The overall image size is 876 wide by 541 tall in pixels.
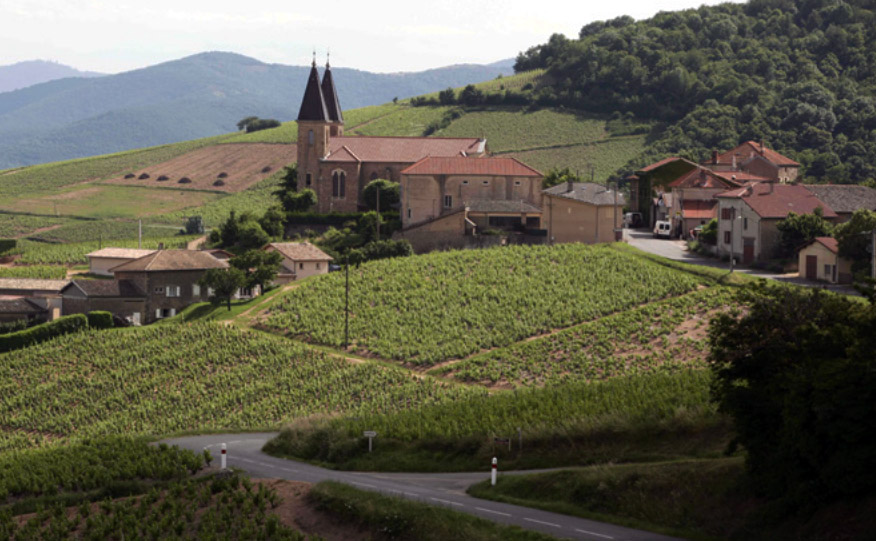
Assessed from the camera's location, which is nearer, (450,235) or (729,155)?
(450,235)

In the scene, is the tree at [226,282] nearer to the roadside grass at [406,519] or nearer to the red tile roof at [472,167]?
the red tile roof at [472,167]

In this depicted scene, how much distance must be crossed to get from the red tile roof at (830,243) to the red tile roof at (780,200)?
246 inches

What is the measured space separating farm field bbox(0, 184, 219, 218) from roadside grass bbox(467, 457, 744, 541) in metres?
97.6

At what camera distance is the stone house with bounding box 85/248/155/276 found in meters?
81.8

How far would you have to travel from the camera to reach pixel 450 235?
79.4m

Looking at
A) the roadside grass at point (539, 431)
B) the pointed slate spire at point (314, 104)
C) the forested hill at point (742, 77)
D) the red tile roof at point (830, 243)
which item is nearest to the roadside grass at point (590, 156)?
the forested hill at point (742, 77)

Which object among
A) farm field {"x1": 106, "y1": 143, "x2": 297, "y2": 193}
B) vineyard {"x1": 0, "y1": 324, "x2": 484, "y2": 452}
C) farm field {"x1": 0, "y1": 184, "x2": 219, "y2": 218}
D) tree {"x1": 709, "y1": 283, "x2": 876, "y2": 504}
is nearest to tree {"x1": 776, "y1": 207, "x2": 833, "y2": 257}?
vineyard {"x1": 0, "y1": 324, "x2": 484, "y2": 452}

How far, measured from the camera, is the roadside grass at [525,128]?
134m

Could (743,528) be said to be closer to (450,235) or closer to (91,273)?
(450,235)

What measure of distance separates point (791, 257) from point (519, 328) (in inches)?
668

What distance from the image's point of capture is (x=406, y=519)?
24625 millimetres

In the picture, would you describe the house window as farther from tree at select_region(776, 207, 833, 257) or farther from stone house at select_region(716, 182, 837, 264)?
tree at select_region(776, 207, 833, 257)

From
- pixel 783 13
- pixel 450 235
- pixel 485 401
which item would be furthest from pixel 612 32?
pixel 485 401

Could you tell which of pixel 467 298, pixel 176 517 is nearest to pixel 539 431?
pixel 176 517
